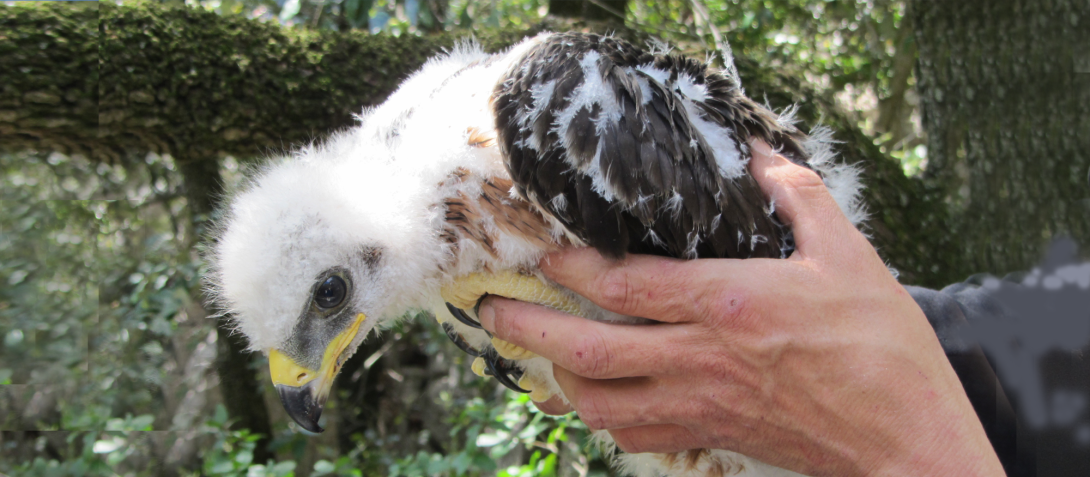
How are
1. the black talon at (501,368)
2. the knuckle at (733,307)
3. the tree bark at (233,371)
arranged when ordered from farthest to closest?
the tree bark at (233,371) < the black talon at (501,368) < the knuckle at (733,307)

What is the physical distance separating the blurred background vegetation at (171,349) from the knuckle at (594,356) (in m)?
1.12

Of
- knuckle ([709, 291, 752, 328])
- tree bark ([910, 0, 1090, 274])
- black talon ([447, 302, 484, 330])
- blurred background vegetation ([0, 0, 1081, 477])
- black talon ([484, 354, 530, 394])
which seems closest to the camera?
knuckle ([709, 291, 752, 328])

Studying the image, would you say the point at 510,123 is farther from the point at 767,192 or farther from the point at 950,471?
the point at 950,471

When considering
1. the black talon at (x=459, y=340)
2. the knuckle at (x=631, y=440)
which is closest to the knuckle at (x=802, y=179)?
the knuckle at (x=631, y=440)

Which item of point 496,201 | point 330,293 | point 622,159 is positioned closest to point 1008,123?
point 622,159

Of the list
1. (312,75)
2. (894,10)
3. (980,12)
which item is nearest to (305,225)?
(312,75)

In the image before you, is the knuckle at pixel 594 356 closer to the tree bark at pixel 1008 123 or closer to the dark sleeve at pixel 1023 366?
Result: the dark sleeve at pixel 1023 366

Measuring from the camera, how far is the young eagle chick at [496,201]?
1.20 m

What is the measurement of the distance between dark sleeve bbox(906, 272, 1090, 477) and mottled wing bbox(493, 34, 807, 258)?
734mm

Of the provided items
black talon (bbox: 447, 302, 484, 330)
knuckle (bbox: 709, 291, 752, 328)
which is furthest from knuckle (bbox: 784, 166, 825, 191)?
black talon (bbox: 447, 302, 484, 330)

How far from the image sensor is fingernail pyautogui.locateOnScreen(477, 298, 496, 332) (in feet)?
4.54

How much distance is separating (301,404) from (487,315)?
1.55 ft

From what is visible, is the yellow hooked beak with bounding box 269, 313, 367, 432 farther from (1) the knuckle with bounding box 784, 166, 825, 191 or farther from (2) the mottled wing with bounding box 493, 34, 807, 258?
(1) the knuckle with bounding box 784, 166, 825, 191

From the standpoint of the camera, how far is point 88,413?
9.43 ft
